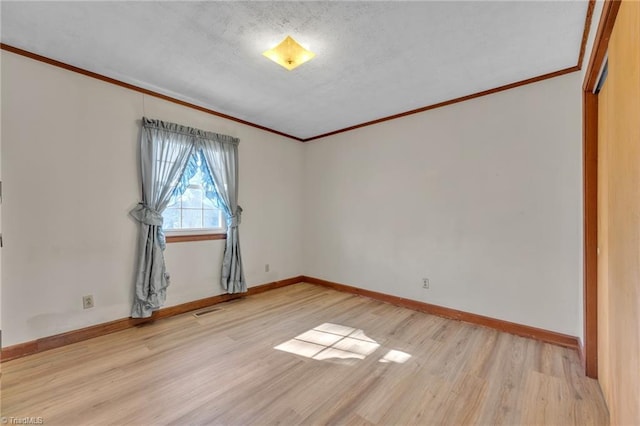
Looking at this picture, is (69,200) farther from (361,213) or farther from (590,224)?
(590,224)

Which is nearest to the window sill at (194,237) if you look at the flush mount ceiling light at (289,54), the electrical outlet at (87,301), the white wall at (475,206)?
the electrical outlet at (87,301)

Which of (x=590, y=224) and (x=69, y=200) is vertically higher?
(x=69, y=200)

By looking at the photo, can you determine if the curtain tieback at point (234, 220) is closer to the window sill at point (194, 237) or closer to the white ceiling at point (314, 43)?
the window sill at point (194, 237)

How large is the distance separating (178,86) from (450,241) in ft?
11.2

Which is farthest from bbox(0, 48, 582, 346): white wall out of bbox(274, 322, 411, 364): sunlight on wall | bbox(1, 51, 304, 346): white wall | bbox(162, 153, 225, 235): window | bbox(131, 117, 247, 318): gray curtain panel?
bbox(274, 322, 411, 364): sunlight on wall

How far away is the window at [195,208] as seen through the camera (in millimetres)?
3119

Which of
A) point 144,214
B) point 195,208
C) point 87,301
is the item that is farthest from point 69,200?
point 195,208

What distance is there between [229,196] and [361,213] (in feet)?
6.11

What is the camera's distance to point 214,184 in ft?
11.2

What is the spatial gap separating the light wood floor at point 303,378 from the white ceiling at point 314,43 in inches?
97.3

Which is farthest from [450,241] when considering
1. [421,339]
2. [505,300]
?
[421,339]

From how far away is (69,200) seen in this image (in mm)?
2387

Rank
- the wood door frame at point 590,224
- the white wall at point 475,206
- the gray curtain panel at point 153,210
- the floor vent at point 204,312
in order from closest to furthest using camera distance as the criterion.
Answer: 1. the wood door frame at point 590,224
2. the white wall at point 475,206
3. the gray curtain panel at point 153,210
4. the floor vent at point 204,312

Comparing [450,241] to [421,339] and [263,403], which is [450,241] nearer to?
[421,339]
